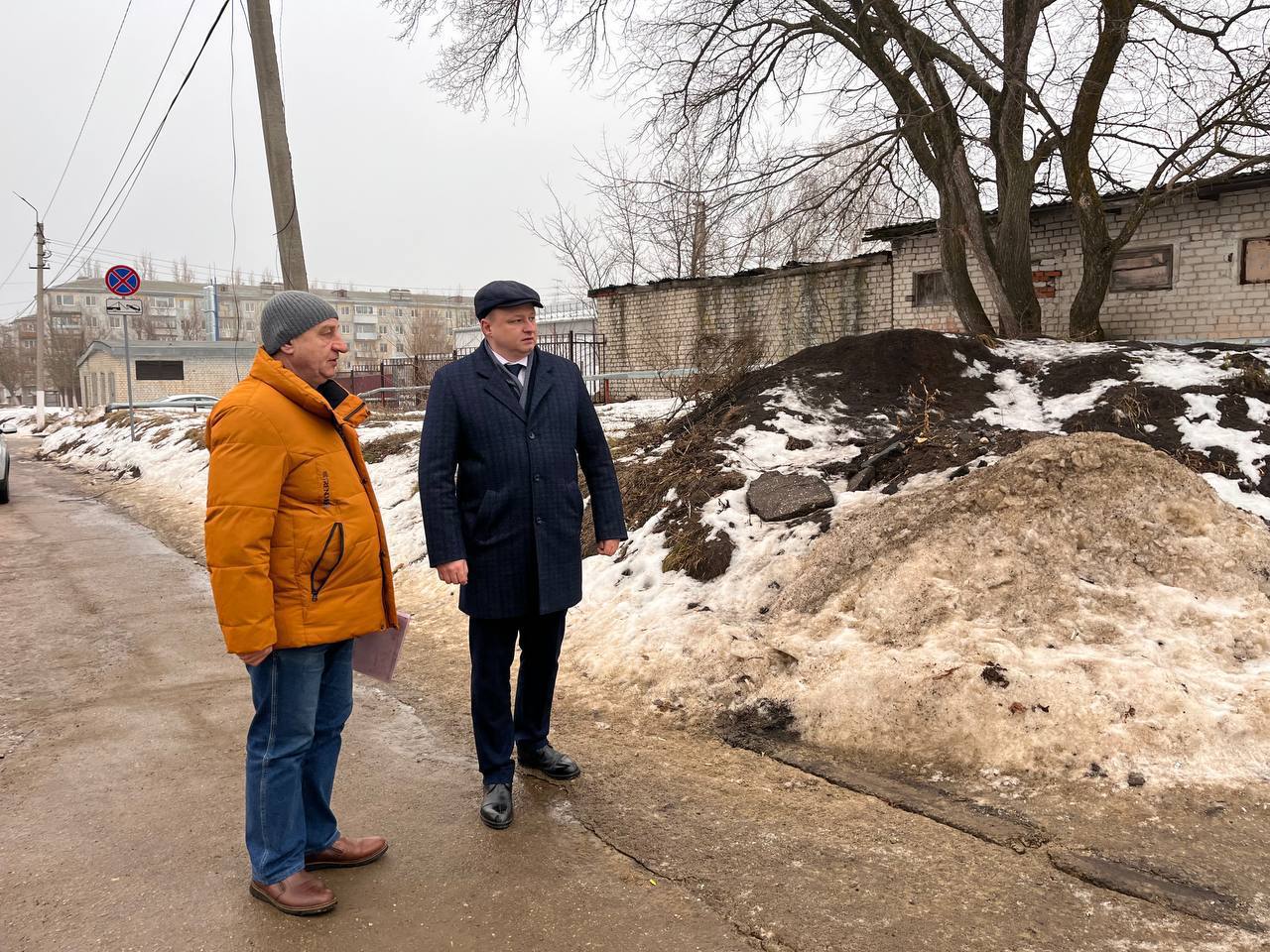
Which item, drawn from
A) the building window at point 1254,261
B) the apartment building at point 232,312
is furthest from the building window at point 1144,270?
the apartment building at point 232,312

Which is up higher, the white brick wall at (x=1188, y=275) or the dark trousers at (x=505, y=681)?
the white brick wall at (x=1188, y=275)

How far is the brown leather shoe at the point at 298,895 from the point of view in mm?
2646

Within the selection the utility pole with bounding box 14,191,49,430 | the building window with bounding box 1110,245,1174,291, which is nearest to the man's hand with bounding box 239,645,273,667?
the building window with bounding box 1110,245,1174,291

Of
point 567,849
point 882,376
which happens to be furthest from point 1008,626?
point 882,376

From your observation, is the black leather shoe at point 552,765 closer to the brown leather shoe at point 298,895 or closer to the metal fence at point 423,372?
the brown leather shoe at point 298,895

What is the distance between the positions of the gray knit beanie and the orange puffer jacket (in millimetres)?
61

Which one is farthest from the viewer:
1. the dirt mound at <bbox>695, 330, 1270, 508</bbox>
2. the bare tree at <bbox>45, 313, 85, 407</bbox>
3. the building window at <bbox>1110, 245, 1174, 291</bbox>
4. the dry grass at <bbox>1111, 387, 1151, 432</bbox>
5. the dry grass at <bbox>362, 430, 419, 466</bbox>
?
the bare tree at <bbox>45, 313, 85, 407</bbox>

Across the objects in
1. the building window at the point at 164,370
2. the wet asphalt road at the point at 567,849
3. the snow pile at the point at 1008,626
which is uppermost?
the building window at the point at 164,370

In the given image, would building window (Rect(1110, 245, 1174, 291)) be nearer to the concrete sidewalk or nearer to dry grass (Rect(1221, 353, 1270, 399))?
dry grass (Rect(1221, 353, 1270, 399))

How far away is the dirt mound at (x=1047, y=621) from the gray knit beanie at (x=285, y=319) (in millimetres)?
Result: 2638

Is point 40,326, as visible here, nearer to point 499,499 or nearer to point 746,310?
point 746,310

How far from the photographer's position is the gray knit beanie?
276 centimetres

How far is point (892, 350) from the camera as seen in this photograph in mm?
8000

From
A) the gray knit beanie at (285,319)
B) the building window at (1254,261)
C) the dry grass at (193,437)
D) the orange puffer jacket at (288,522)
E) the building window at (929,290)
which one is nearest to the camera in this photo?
the orange puffer jacket at (288,522)
